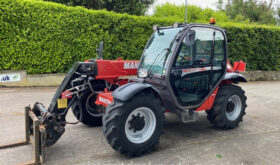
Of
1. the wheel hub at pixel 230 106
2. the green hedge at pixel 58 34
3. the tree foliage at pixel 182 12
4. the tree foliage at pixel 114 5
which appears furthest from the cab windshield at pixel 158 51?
the tree foliage at pixel 182 12

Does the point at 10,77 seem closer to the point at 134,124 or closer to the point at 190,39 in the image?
the point at 134,124

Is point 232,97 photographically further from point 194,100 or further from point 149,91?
point 149,91

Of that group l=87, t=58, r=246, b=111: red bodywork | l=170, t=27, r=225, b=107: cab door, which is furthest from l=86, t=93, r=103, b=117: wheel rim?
l=170, t=27, r=225, b=107: cab door

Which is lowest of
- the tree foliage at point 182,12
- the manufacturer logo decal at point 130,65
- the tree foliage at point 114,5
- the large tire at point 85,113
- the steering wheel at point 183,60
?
the large tire at point 85,113

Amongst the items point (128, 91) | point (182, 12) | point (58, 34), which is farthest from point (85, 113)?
point (182, 12)

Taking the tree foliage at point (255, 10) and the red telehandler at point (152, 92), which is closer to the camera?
the red telehandler at point (152, 92)

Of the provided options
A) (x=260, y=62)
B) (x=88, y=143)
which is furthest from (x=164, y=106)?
(x=260, y=62)

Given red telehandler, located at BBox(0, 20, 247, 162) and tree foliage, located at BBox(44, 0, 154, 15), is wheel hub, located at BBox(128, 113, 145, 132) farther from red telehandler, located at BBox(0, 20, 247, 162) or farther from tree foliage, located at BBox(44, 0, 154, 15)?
tree foliage, located at BBox(44, 0, 154, 15)

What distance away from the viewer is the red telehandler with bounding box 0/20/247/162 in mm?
3574

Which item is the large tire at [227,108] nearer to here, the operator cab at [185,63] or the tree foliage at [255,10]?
the operator cab at [185,63]

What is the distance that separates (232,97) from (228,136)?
924 mm

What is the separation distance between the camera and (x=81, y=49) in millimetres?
9695

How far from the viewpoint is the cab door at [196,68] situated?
4.17 m

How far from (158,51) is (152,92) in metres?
0.89
